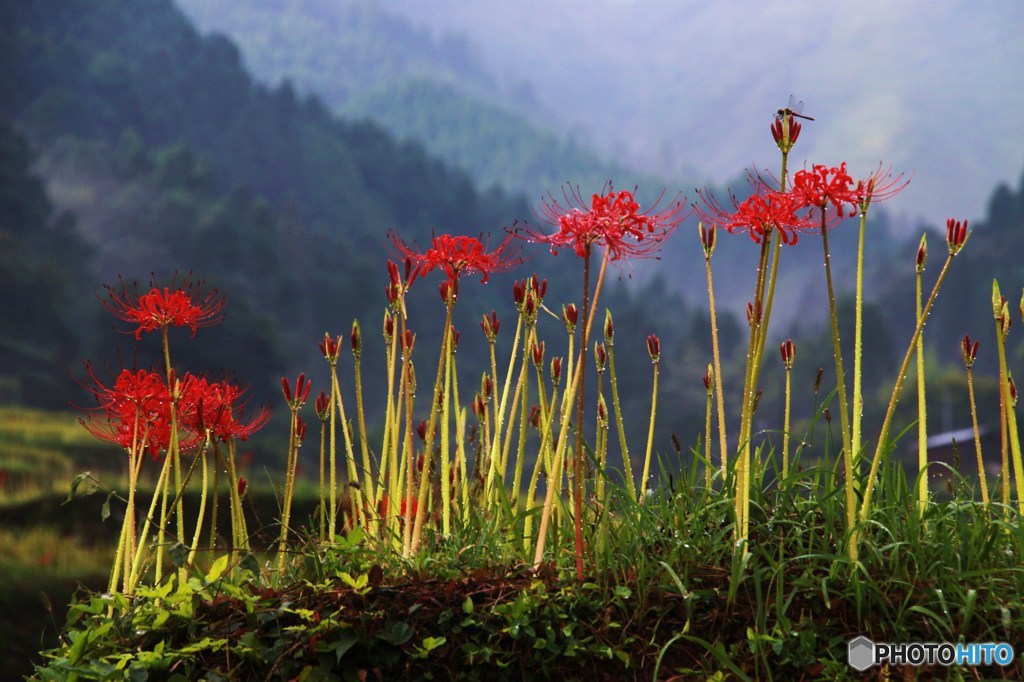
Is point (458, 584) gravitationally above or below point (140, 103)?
below

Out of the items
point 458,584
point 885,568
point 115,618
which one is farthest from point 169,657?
point 885,568

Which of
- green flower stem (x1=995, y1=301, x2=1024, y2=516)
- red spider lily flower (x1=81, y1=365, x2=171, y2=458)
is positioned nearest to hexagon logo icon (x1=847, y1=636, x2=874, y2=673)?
green flower stem (x1=995, y1=301, x2=1024, y2=516)

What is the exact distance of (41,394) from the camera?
17469mm

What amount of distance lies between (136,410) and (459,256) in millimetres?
1258

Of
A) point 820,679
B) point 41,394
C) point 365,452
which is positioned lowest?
point 820,679

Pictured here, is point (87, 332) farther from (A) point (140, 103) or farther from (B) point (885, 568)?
(B) point (885, 568)

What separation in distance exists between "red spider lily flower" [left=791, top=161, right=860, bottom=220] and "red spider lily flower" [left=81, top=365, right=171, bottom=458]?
2.11 metres

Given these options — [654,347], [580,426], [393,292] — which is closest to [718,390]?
[654,347]

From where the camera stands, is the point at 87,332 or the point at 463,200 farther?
the point at 463,200

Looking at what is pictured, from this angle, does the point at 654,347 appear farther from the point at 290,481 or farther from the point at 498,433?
the point at 290,481

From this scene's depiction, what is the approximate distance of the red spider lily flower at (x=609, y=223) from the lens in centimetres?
257

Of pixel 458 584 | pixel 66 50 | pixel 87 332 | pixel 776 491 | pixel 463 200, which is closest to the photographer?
pixel 458 584

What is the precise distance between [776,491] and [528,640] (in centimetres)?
98

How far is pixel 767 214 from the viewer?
8.52 feet
